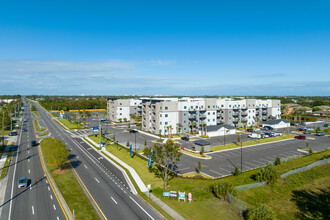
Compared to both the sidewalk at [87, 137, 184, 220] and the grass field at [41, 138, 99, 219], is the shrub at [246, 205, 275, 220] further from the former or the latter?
the grass field at [41, 138, 99, 219]

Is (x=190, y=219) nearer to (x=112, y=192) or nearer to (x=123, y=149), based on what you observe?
(x=112, y=192)

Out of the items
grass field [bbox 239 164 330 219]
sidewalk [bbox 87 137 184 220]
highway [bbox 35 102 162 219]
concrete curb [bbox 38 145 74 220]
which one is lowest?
grass field [bbox 239 164 330 219]

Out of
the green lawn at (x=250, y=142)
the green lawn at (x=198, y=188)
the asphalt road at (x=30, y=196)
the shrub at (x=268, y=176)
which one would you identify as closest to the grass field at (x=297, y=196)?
the shrub at (x=268, y=176)

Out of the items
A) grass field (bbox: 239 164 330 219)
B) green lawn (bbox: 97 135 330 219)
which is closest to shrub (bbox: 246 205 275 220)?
green lawn (bbox: 97 135 330 219)

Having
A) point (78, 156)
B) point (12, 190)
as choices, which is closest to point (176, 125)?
point (78, 156)

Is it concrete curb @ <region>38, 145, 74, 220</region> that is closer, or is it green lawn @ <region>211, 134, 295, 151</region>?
concrete curb @ <region>38, 145, 74, 220</region>

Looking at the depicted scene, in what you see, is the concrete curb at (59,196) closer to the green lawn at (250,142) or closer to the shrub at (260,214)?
the shrub at (260,214)
